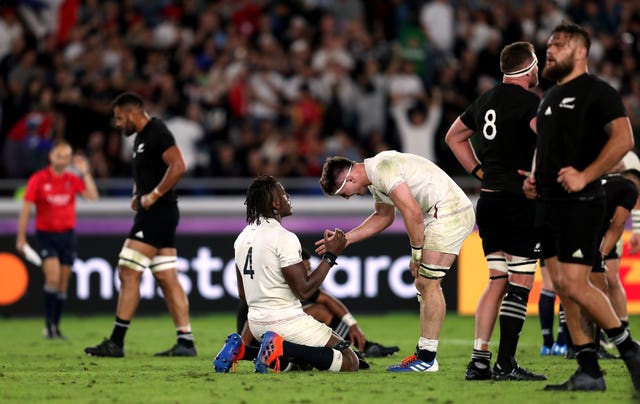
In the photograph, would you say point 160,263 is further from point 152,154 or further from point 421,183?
point 421,183

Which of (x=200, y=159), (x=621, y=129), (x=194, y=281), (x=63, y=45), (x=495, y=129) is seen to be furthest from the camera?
(x=63, y=45)

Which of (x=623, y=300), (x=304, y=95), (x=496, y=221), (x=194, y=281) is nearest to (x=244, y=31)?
(x=304, y=95)

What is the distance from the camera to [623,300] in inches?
454

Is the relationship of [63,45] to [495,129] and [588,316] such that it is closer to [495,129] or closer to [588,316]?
[495,129]

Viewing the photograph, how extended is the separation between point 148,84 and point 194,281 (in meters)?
3.89

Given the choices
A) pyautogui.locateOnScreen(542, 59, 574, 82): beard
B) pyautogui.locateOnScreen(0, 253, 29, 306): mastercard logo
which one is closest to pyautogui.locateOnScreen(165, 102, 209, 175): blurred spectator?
pyautogui.locateOnScreen(0, 253, 29, 306): mastercard logo

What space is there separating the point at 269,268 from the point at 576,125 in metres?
2.78

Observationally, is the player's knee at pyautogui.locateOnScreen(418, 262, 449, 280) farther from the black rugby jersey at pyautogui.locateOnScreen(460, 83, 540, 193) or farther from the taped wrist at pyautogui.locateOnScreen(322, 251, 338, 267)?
the black rugby jersey at pyautogui.locateOnScreen(460, 83, 540, 193)

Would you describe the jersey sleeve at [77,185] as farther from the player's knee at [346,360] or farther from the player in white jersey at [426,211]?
the player's knee at [346,360]

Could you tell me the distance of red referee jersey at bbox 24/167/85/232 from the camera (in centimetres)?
1463

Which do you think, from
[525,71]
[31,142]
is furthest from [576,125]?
[31,142]

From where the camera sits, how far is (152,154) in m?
12.1

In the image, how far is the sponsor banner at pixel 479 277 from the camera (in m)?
16.4

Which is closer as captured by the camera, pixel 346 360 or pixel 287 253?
pixel 287 253
